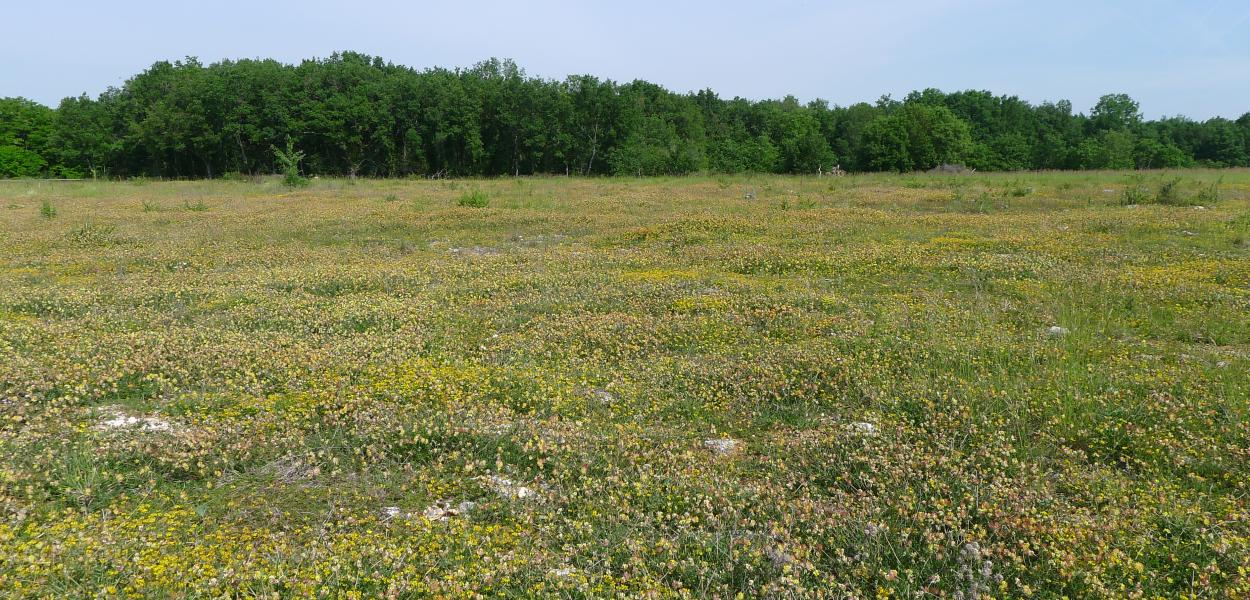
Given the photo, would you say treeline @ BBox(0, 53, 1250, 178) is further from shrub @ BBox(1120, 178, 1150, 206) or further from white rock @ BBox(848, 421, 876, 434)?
white rock @ BBox(848, 421, 876, 434)

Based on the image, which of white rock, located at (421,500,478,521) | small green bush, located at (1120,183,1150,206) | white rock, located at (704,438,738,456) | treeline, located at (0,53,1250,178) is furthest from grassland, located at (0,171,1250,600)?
treeline, located at (0,53,1250,178)

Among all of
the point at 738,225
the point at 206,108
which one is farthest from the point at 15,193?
the point at 738,225

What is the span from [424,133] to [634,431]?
75911 mm

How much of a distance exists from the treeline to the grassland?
5313cm

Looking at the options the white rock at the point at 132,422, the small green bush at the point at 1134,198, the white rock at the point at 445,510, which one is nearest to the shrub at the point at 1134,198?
the small green bush at the point at 1134,198

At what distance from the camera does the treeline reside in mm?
71500

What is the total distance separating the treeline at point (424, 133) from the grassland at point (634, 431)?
174 feet

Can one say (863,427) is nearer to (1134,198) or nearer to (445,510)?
(445,510)

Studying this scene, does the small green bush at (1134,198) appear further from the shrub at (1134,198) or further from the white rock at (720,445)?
the white rock at (720,445)

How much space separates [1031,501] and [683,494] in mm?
2306

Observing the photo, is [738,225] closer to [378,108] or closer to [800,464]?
[800,464]

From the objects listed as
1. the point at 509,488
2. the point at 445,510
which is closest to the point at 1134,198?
the point at 509,488

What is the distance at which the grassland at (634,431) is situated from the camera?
13.9 ft

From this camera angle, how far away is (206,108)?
7162 cm
